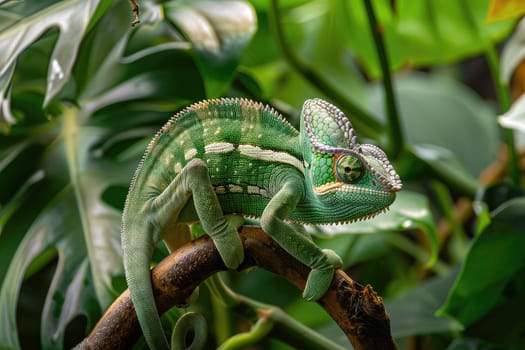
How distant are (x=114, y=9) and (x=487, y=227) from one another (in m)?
0.80

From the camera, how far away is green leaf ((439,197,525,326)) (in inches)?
49.8

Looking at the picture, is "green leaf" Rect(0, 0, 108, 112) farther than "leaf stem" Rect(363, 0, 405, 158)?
No

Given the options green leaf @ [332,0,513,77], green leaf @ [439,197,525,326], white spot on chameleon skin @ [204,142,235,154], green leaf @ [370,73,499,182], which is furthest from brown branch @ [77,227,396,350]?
green leaf @ [370,73,499,182]

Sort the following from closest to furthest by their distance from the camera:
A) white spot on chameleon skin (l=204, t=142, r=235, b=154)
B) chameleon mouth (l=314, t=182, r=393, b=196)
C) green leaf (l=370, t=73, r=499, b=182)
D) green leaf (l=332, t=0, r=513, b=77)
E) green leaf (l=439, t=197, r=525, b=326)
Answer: chameleon mouth (l=314, t=182, r=393, b=196), white spot on chameleon skin (l=204, t=142, r=235, b=154), green leaf (l=439, t=197, r=525, b=326), green leaf (l=332, t=0, r=513, b=77), green leaf (l=370, t=73, r=499, b=182)

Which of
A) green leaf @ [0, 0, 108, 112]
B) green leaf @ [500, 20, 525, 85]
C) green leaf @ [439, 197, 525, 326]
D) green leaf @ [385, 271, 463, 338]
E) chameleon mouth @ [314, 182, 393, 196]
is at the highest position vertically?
green leaf @ [0, 0, 108, 112]

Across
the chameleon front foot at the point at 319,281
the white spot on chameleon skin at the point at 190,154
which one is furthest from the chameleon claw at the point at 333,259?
the white spot on chameleon skin at the point at 190,154

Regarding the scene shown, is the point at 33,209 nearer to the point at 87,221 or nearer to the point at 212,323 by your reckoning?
the point at 87,221

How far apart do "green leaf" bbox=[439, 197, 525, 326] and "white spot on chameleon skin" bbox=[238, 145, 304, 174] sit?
557 millimetres

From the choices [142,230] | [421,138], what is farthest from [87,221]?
[421,138]

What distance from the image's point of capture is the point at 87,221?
1.17 m

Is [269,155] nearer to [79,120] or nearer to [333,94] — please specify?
[79,120]

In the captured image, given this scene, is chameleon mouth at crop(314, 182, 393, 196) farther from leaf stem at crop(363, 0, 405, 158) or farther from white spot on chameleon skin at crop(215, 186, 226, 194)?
leaf stem at crop(363, 0, 405, 158)

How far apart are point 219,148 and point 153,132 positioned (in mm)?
490

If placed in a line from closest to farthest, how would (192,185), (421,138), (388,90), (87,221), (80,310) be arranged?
(192,185) < (80,310) < (87,221) < (388,90) < (421,138)
